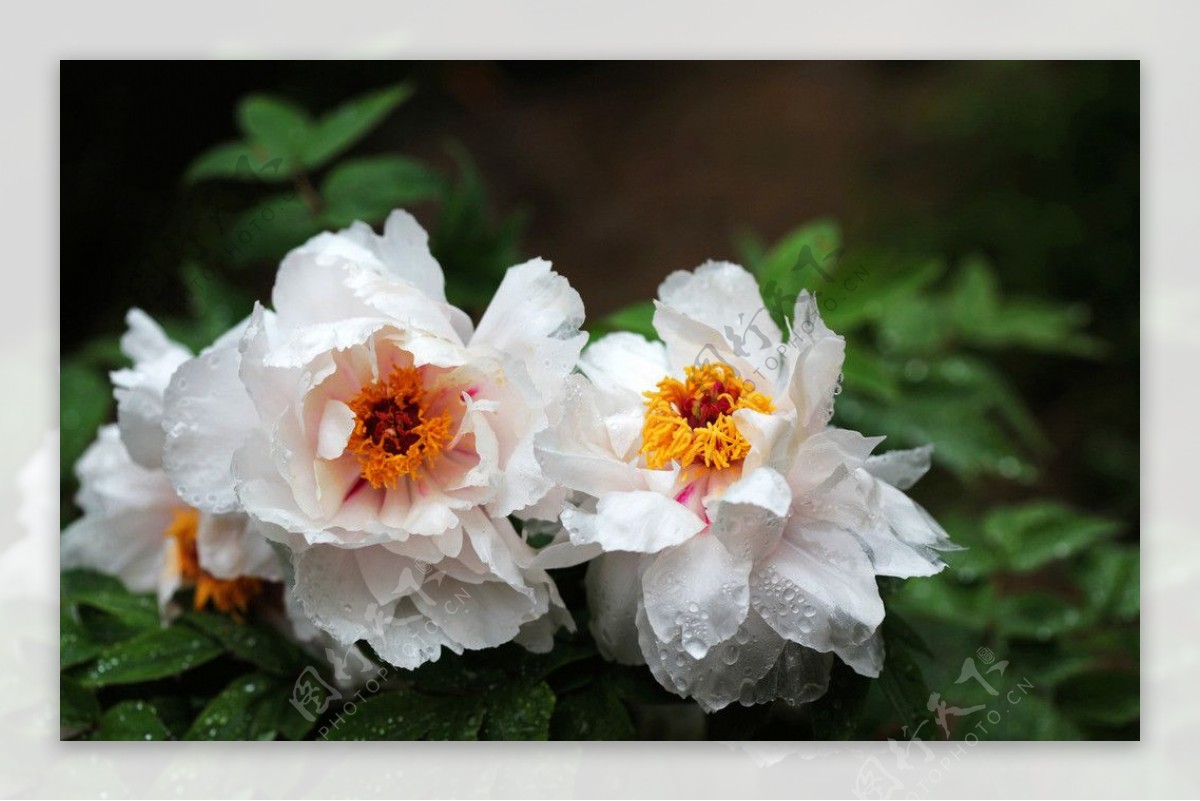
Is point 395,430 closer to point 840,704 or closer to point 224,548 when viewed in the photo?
point 224,548

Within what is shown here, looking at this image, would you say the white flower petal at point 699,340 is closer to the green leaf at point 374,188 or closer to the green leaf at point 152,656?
the green leaf at point 152,656

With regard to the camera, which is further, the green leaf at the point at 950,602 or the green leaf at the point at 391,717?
the green leaf at the point at 950,602

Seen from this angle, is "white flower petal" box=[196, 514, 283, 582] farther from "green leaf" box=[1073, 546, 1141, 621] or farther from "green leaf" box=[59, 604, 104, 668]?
"green leaf" box=[1073, 546, 1141, 621]

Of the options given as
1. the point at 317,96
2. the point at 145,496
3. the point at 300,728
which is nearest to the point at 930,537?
the point at 300,728

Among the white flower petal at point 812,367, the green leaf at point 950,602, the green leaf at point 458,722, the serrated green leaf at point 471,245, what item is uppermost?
the serrated green leaf at point 471,245

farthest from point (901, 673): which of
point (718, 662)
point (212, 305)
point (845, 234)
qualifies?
point (845, 234)

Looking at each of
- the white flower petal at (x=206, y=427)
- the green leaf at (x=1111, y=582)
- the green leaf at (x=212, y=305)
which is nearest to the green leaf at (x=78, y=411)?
the green leaf at (x=212, y=305)

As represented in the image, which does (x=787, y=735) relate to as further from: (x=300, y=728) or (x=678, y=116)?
(x=678, y=116)
